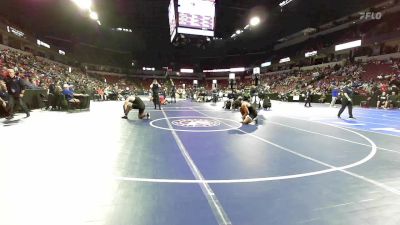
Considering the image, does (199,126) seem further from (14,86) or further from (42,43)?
(42,43)

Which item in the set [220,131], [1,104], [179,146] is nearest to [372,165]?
[179,146]

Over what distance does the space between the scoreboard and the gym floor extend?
14262 millimetres

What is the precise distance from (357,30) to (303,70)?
476 inches

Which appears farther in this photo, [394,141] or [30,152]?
[394,141]

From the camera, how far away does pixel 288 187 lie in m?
3.71

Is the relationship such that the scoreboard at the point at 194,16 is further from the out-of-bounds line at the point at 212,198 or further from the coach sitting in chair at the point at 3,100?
the out-of-bounds line at the point at 212,198

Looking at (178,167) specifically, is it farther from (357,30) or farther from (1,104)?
(357,30)

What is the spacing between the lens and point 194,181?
152 inches

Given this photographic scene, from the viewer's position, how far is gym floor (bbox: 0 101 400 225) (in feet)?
9.37

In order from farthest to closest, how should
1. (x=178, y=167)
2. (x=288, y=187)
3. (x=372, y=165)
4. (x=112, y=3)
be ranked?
(x=112, y=3), (x=372, y=165), (x=178, y=167), (x=288, y=187)

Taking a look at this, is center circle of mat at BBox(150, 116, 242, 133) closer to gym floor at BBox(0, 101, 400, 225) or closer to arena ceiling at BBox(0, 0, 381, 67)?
gym floor at BBox(0, 101, 400, 225)

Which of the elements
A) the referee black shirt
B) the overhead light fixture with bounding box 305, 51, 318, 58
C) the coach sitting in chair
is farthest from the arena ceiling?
the coach sitting in chair

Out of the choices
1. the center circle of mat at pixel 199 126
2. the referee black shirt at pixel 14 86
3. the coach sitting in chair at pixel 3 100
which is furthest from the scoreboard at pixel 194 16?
the coach sitting in chair at pixel 3 100

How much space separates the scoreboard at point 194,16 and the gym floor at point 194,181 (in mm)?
14262
